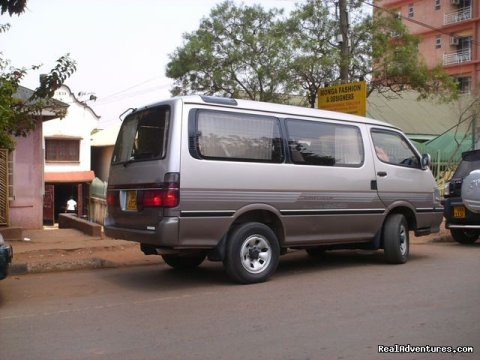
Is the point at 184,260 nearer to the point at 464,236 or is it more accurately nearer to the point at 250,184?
the point at 250,184

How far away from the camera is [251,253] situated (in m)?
6.57

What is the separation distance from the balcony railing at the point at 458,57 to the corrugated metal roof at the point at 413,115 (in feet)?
Answer: 31.4

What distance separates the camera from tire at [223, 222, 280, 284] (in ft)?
20.8

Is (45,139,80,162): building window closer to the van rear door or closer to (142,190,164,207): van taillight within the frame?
the van rear door

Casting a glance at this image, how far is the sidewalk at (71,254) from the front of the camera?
787 cm

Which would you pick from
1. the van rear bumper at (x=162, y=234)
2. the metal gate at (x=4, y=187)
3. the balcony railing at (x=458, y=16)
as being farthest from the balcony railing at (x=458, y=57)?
the van rear bumper at (x=162, y=234)

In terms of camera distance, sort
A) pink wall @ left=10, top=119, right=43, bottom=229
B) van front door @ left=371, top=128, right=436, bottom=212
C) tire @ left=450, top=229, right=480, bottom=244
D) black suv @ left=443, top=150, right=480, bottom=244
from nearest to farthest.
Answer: van front door @ left=371, top=128, right=436, bottom=212
black suv @ left=443, top=150, right=480, bottom=244
tire @ left=450, top=229, right=480, bottom=244
pink wall @ left=10, top=119, right=43, bottom=229

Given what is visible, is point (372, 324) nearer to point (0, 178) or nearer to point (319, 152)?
point (319, 152)

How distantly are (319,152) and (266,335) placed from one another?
3204 mm

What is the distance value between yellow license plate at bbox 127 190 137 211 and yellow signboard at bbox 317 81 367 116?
306 inches

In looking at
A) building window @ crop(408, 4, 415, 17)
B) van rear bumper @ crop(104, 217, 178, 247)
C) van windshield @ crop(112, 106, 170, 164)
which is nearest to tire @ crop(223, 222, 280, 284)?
van rear bumper @ crop(104, 217, 178, 247)

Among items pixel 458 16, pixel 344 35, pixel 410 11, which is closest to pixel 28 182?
pixel 344 35

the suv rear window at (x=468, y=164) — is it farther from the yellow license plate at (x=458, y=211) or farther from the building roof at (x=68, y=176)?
the building roof at (x=68, y=176)

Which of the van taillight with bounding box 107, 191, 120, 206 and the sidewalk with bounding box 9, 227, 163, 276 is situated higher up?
the van taillight with bounding box 107, 191, 120, 206
